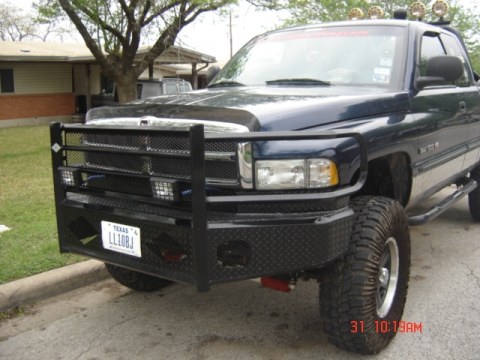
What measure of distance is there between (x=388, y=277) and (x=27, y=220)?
3834mm

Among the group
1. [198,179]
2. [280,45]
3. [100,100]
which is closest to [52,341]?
[198,179]

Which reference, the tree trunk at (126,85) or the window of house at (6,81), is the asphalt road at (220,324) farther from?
the window of house at (6,81)

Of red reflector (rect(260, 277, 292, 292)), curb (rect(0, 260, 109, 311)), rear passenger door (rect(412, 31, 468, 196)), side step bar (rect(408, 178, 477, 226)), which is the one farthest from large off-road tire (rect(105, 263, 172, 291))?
rear passenger door (rect(412, 31, 468, 196))

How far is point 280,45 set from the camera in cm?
437

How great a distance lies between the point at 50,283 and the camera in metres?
4.04

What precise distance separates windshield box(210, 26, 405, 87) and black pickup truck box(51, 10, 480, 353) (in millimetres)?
21

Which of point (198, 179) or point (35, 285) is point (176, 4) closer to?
point (35, 285)

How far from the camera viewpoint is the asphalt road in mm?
3199

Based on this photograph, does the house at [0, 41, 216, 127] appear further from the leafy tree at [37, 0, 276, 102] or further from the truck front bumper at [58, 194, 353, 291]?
the truck front bumper at [58, 194, 353, 291]

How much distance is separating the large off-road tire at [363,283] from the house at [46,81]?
17.6 m

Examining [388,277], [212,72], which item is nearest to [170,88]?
[212,72]

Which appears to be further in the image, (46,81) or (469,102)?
(46,81)

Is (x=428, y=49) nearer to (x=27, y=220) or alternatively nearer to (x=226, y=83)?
(x=226, y=83)

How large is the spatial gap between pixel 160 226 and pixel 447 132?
2.79 meters
